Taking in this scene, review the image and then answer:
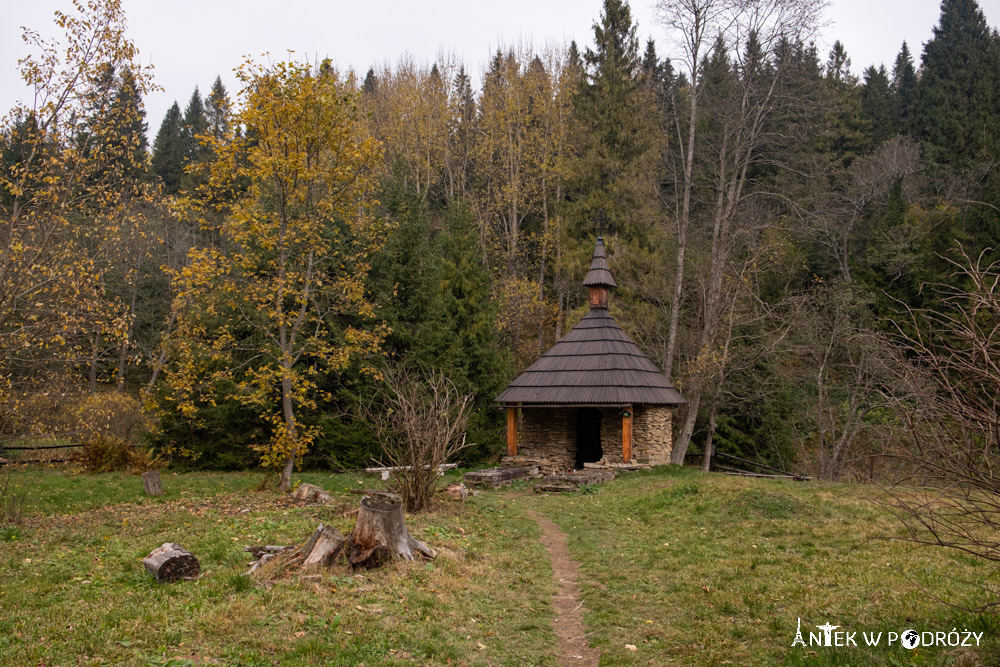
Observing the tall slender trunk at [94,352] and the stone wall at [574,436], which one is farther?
the stone wall at [574,436]

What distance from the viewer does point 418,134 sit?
29750 millimetres

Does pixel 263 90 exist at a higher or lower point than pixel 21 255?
higher

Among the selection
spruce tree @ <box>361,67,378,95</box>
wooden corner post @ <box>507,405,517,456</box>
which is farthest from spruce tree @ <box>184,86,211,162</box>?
wooden corner post @ <box>507,405,517,456</box>

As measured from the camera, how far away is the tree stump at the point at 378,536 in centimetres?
662

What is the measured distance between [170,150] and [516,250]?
29.5 m

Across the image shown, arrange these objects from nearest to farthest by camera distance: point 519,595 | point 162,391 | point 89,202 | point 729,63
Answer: point 519,595 → point 89,202 → point 162,391 → point 729,63

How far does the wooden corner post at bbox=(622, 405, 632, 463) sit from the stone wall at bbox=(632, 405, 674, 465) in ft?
2.21

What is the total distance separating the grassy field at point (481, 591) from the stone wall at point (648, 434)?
23.1 ft

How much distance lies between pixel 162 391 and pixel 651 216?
57.2ft

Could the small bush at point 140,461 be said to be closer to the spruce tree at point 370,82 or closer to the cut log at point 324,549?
the cut log at point 324,549

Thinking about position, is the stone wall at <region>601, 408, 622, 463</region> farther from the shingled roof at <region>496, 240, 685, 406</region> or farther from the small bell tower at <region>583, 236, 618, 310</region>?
the small bell tower at <region>583, 236, 618, 310</region>

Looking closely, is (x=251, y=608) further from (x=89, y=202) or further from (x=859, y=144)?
(x=859, y=144)

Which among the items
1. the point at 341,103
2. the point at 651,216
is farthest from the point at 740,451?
the point at 341,103

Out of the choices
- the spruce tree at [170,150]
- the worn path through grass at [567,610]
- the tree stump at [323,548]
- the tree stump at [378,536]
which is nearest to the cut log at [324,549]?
the tree stump at [323,548]
